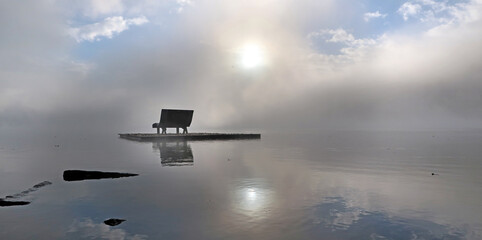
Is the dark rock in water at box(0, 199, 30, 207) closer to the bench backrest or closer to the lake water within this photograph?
the lake water

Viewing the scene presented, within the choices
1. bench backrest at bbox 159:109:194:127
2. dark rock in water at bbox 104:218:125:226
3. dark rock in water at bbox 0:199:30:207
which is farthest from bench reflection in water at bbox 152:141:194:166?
bench backrest at bbox 159:109:194:127

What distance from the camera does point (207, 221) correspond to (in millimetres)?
14352

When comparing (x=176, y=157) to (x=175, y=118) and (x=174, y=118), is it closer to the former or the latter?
(x=174, y=118)

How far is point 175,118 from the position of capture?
8356 centimetres

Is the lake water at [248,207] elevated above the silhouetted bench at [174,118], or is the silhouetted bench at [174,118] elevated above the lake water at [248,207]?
the silhouetted bench at [174,118]

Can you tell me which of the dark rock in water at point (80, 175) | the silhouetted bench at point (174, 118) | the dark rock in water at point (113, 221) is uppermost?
the silhouetted bench at point (174, 118)

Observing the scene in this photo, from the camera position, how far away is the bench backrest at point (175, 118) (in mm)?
81938

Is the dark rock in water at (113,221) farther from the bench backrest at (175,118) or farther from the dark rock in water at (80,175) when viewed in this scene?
the bench backrest at (175,118)

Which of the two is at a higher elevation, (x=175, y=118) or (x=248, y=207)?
(x=175, y=118)

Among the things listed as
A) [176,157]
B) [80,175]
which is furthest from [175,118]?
[80,175]

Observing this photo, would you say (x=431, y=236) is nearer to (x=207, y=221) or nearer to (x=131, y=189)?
(x=207, y=221)

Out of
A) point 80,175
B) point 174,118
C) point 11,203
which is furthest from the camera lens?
point 174,118

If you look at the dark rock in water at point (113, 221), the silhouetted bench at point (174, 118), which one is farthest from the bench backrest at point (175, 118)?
the dark rock in water at point (113, 221)

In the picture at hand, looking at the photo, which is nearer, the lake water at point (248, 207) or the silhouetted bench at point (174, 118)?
the lake water at point (248, 207)
